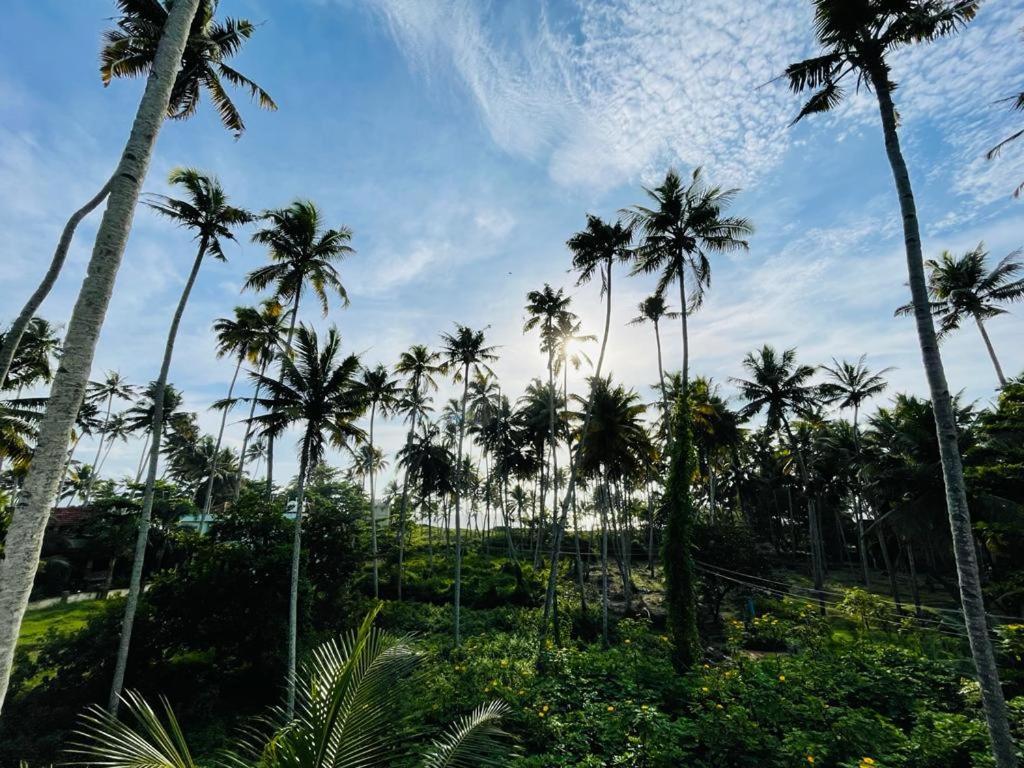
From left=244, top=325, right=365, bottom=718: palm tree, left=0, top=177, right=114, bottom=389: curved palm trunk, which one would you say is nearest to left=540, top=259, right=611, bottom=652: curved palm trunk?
left=244, top=325, right=365, bottom=718: palm tree

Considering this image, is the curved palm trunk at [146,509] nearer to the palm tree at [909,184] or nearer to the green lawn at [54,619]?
the green lawn at [54,619]

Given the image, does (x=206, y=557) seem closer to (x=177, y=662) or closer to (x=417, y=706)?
(x=177, y=662)

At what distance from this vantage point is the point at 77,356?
13.0ft

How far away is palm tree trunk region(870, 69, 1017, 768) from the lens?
18.9ft

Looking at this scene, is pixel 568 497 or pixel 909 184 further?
pixel 568 497

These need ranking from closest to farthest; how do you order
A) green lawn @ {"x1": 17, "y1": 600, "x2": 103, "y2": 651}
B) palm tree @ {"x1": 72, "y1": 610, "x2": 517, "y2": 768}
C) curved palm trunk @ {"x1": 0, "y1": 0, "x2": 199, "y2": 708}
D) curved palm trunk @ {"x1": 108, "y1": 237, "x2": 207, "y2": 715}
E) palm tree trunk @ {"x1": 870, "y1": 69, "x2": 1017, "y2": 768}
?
1. palm tree @ {"x1": 72, "y1": 610, "x2": 517, "y2": 768}
2. curved palm trunk @ {"x1": 0, "y1": 0, "x2": 199, "y2": 708}
3. palm tree trunk @ {"x1": 870, "y1": 69, "x2": 1017, "y2": 768}
4. curved palm trunk @ {"x1": 108, "y1": 237, "x2": 207, "y2": 715}
5. green lawn @ {"x1": 17, "y1": 600, "x2": 103, "y2": 651}

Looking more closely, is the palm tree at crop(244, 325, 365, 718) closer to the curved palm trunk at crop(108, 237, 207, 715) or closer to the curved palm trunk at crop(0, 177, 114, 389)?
the curved palm trunk at crop(108, 237, 207, 715)

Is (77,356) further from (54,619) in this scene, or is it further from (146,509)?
(54,619)

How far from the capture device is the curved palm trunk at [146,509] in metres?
12.3

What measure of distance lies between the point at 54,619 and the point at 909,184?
120 ft

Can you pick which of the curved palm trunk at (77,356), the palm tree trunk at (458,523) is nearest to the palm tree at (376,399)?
the palm tree trunk at (458,523)

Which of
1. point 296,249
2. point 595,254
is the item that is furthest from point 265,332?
point 595,254

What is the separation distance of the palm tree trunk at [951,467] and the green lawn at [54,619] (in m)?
25.6

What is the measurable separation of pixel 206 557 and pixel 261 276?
11365mm
